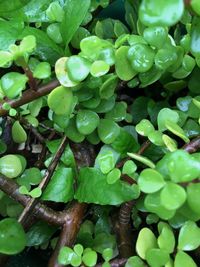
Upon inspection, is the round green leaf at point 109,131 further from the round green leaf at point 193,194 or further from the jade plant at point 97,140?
the round green leaf at point 193,194

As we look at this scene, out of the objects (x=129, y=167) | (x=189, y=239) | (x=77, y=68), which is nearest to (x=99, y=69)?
(x=77, y=68)

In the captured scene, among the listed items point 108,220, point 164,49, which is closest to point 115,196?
point 108,220

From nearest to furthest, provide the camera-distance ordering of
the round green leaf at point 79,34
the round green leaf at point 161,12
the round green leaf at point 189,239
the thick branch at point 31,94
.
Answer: the round green leaf at point 161,12 → the round green leaf at point 189,239 → the thick branch at point 31,94 → the round green leaf at point 79,34

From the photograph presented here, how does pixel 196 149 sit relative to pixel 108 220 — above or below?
above

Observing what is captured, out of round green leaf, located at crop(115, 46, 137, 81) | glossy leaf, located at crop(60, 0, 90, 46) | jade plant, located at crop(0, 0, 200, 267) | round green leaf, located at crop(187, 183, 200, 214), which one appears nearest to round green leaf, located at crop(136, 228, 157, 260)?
jade plant, located at crop(0, 0, 200, 267)

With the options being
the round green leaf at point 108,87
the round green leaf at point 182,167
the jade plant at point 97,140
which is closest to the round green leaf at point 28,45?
the jade plant at point 97,140

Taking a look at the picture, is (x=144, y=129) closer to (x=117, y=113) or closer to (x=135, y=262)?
(x=117, y=113)

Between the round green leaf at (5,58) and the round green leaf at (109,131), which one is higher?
the round green leaf at (5,58)

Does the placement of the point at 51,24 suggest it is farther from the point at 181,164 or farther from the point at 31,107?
the point at 181,164
